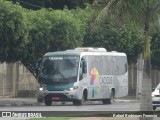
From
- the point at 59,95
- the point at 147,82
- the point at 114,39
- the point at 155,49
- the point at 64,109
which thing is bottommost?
the point at 64,109

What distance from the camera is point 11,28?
123 feet

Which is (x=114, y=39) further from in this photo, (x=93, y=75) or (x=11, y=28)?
(x=11, y=28)

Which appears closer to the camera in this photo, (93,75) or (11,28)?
(11,28)

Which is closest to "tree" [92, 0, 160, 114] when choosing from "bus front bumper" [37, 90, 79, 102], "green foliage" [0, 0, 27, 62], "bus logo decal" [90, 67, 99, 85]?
"bus front bumper" [37, 90, 79, 102]

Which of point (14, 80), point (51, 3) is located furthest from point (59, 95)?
point (51, 3)

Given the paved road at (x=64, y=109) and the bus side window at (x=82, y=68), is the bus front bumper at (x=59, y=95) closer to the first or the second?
the paved road at (x=64, y=109)

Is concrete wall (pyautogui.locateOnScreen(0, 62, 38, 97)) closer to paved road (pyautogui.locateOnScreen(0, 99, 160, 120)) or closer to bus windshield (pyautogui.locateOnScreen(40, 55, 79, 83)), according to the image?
bus windshield (pyautogui.locateOnScreen(40, 55, 79, 83))

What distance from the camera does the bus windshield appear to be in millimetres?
37969

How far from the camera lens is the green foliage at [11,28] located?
37.3m

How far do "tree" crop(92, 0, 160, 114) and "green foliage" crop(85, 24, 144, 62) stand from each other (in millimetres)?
24090

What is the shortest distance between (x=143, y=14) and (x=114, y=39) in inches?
1032

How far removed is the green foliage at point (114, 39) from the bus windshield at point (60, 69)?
9623 millimetres

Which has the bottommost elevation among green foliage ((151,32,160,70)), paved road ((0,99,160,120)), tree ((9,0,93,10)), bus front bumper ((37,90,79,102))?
paved road ((0,99,160,120))

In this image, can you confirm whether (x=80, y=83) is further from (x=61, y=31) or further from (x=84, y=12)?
(x=84, y=12)
